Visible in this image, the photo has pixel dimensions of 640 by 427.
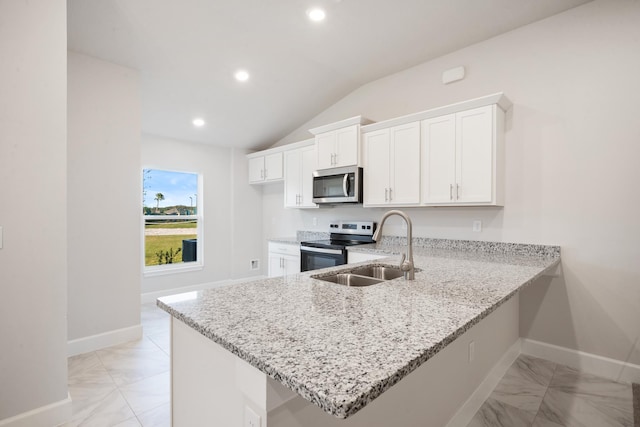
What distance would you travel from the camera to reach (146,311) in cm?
397

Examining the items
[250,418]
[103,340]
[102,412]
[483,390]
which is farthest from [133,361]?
[483,390]

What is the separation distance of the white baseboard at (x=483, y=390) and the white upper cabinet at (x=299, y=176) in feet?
8.66

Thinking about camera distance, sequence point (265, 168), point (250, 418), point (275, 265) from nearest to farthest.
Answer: point (250, 418) < point (275, 265) < point (265, 168)

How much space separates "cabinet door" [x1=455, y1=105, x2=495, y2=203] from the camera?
104 inches

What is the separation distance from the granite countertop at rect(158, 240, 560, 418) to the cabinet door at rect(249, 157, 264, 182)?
3.52m

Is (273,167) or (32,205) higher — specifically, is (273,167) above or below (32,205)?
above

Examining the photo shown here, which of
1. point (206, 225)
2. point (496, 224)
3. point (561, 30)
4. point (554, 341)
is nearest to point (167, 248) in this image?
point (206, 225)

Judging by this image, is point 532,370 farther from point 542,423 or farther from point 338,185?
point 338,185

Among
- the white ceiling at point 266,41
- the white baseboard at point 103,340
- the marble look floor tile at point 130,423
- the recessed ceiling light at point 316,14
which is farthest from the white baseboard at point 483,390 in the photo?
the recessed ceiling light at point 316,14

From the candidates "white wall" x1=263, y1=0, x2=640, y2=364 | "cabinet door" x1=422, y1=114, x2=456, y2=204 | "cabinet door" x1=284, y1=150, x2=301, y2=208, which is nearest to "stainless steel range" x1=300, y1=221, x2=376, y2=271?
"cabinet door" x1=284, y1=150, x2=301, y2=208

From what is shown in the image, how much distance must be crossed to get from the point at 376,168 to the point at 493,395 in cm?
221

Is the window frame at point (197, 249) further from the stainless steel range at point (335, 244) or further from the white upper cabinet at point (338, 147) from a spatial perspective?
the white upper cabinet at point (338, 147)

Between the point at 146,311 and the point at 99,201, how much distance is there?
1.72 metres

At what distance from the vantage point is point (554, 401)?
2098 mm
